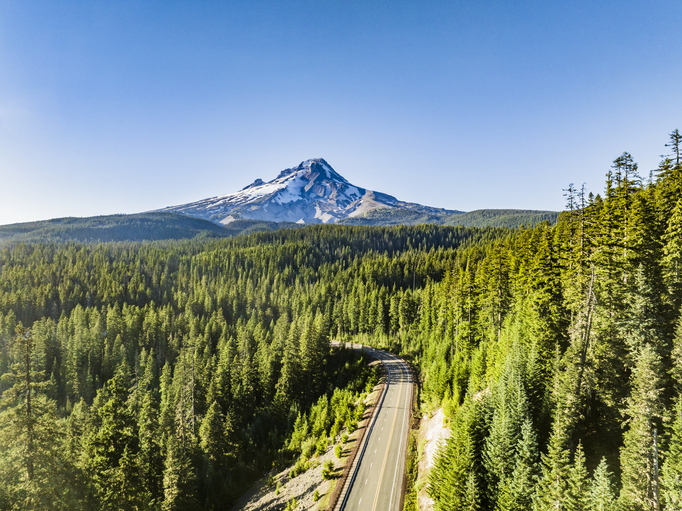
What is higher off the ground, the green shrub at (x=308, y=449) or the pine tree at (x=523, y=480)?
the pine tree at (x=523, y=480)

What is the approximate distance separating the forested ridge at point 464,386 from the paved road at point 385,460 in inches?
114

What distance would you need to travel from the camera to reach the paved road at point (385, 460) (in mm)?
29047

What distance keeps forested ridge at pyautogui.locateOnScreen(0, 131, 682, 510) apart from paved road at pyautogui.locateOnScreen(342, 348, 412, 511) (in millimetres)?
2890

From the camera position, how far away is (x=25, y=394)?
56.1 ft

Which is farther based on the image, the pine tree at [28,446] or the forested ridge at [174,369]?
the forested ridge at [174,369]

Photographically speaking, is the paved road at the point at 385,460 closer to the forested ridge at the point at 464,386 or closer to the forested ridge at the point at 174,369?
the forested ridge at the point at 464,386

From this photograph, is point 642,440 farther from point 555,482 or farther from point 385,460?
point 385,460

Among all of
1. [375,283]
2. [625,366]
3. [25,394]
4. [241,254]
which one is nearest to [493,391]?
[625,366]

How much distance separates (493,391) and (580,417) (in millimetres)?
5940

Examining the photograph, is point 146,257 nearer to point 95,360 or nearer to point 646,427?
point 95,360

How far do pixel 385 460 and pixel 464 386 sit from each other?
1165 cm

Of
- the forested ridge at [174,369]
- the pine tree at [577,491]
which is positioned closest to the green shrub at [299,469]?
the forested ridge at [174,369]

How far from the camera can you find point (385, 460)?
1368 inches

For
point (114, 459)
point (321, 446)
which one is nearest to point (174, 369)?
point (321, 446)
